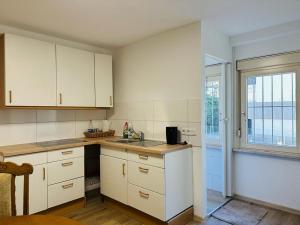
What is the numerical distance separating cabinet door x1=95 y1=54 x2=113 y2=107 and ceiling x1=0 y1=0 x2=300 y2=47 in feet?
1.51

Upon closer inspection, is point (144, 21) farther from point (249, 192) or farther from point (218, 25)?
point (249, 192)

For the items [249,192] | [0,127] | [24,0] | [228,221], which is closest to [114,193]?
[228,221]

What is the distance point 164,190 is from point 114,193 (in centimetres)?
83

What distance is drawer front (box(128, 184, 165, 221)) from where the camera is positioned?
2.14 metres

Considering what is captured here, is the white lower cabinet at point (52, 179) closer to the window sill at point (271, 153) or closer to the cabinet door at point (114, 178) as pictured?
the cabinet door at point (114, 178)

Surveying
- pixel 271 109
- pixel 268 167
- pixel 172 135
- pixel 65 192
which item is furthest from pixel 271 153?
pixel 65 192

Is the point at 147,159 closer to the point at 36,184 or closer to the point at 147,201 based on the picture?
the point at 147,201

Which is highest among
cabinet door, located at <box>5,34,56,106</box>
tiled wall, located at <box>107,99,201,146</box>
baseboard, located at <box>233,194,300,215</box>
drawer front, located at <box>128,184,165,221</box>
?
cabinet door, located at <box>5,34,56,106</box>

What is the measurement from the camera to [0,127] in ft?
7.98

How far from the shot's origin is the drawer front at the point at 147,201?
2.14 meters

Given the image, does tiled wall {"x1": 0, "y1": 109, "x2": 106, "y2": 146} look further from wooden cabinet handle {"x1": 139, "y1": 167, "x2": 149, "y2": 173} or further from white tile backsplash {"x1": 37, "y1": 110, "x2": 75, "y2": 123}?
wooden cabinet handle {"x1": 139, "y1": 167, "x2": 149, "y2": 173}

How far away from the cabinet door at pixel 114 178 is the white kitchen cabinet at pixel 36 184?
710 mm

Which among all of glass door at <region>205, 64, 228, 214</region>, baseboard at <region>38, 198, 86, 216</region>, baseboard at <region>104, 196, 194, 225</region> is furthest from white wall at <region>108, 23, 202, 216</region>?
baseboard at <region>38, 198, 86, 216</region>

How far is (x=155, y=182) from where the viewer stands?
2182 mm
